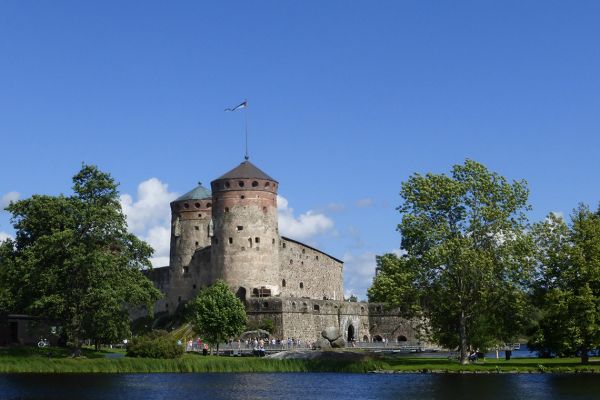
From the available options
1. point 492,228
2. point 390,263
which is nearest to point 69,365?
point 390,263

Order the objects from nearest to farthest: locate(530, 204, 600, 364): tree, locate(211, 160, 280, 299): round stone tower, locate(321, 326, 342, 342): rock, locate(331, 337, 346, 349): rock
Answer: locate(530, 204, 600, 364): tree → locate(331, 337, 346, 349): rock → locate(321, 326, 342, 342): rock → locate(211, 160, 280, 299): round stone tower

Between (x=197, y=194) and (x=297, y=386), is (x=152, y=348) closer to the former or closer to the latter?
(x=297, y=386)

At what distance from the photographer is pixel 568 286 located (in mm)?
48469

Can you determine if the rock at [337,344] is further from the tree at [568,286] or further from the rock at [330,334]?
the tree at [568,286]

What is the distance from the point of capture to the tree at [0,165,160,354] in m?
53.9

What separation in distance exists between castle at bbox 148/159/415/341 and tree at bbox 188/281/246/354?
12538mm

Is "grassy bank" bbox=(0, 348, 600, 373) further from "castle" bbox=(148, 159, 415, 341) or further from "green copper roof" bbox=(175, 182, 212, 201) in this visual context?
"green copper roof" bbox=(175, 182, 212, 201)

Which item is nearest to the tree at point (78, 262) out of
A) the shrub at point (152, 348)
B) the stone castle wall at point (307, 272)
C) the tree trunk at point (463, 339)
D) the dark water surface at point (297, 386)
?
the shrub at point (152, 348)

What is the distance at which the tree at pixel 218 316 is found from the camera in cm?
6494

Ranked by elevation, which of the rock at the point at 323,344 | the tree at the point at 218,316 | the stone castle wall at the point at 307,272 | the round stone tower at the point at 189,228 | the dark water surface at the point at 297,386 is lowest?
the dark water surface at the point at 297,386

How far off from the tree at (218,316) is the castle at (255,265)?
12538 mm

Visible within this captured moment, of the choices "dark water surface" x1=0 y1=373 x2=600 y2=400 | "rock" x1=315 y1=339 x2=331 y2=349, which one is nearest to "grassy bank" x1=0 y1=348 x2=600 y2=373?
"dark water surface" x1=0 y1=373 x2=600 y2=400

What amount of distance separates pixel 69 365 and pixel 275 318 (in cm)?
3005

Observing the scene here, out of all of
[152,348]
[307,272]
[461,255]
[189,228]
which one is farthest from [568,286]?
[189,228]
